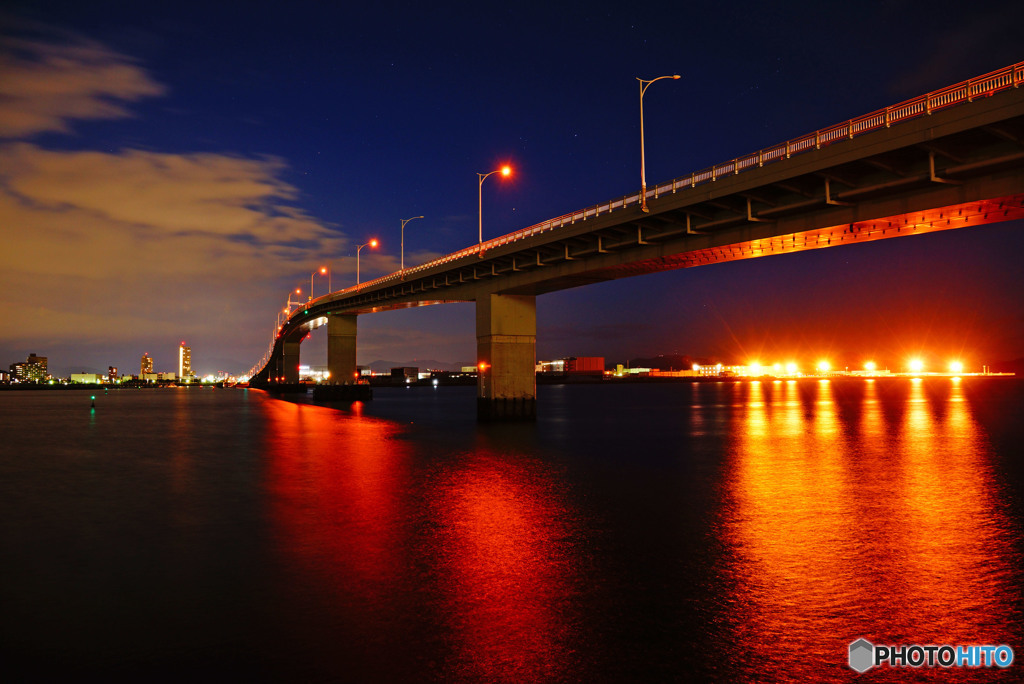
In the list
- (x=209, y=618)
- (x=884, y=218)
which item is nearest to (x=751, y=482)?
(x=884, y=218)

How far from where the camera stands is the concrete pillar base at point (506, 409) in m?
54.0

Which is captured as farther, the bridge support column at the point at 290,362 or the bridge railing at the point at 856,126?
the bridge support column at the point at 290,362

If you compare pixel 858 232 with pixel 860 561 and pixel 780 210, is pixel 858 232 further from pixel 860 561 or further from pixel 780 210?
pixel 860 561

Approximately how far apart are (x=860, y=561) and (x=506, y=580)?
650 cm

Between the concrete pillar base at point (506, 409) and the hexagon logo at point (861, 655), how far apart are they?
152 ft

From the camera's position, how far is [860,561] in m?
11.9

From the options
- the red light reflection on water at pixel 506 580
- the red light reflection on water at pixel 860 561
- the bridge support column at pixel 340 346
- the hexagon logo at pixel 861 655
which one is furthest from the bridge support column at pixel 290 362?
the hexagon logo at pixel 861 655

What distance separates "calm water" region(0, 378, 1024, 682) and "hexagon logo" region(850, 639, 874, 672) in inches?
4.6

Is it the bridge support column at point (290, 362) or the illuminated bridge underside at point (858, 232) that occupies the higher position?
the illuminated bridge underside at point (858, 232)

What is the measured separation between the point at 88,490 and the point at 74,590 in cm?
1309

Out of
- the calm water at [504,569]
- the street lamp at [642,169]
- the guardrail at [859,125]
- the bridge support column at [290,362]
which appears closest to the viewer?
the calm water at [504,569]

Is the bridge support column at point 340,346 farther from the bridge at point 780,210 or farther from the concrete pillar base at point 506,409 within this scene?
the concrete pillar base at point 506,409

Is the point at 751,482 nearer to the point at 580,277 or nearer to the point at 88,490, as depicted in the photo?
the point at 88,490

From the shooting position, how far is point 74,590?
412 inches
